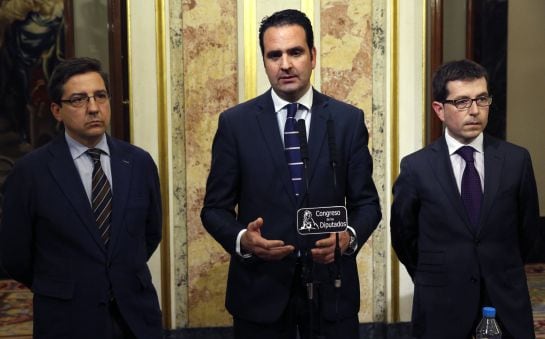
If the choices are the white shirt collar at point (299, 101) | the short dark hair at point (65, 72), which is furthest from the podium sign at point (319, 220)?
the short dark hair at point (65, 72)

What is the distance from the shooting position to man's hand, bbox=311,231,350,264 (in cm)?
233

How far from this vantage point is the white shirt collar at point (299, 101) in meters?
2.67

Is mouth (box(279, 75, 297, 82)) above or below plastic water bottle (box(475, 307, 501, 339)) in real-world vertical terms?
above

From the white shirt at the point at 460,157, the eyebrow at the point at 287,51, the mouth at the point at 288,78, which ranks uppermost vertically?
the eyebrow at the point at 287,51

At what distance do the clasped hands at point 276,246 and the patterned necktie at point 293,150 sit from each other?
0.21 m

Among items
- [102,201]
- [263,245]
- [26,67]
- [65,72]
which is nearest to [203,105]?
[65,72]

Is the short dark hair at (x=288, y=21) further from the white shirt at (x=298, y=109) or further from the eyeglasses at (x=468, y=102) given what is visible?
the eyeglasses at (x=468, y=102)

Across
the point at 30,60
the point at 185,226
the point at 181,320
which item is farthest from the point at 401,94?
the point at 30,60

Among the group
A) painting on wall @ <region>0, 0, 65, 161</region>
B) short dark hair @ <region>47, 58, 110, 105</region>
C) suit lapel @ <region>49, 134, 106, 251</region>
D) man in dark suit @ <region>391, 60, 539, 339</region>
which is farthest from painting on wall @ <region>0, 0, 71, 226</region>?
man in dark suit @ <region>391, 60, 539, 339</region>

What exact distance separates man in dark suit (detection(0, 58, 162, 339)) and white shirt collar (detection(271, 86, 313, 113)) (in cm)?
51

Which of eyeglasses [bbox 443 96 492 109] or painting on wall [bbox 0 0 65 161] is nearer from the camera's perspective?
eyeglasses [bbox 443 96 492 109]

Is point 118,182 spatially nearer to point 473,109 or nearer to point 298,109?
point 298,109

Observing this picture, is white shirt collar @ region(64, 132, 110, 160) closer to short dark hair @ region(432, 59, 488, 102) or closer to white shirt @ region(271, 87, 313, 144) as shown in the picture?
white shirt @ region(271, 87, 313, 144)

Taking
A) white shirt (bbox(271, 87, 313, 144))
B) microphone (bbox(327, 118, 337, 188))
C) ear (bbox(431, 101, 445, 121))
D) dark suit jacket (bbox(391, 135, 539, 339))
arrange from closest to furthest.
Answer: microphone (bbox(327, 118, 337, 188)), white shirt (bbox(271, 87, 313, 144)), dark suit jacket (bbox(391, 135, 539, 339)), ear (bbox(431, 101, 445, 121))
